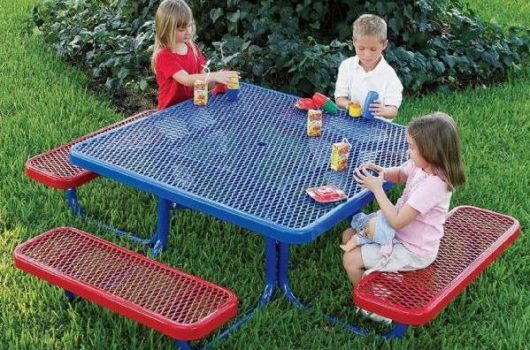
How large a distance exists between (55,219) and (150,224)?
52cm

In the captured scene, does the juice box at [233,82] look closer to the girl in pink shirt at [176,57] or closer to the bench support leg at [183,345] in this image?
the girl in pink shirt at [176,57]

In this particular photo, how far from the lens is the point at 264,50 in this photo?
648 cm

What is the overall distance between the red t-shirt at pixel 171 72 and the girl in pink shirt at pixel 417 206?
157 cm

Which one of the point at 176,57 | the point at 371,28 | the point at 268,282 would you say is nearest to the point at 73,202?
the point at 176,57

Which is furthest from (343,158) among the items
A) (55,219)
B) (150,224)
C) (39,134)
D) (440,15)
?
(440,15)

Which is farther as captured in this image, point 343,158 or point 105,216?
point 105,216

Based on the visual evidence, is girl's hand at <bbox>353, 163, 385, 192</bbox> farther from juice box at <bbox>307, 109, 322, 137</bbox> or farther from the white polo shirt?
the white polo shirt

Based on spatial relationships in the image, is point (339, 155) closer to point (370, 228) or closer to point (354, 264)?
point (370, 228)

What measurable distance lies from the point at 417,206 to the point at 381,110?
119 centimetres

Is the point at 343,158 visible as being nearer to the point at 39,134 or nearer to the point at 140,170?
the point at 140,170

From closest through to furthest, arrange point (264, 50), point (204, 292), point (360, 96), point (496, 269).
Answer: point (204, 292) < point (496, 269) < point (360, 96) < point (264, 50)

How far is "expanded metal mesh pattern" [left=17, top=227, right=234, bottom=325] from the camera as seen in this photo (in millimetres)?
3477

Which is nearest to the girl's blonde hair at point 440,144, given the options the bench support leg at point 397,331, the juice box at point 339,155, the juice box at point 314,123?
the juice box at point 339,155

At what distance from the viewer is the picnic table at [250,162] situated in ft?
12.1
